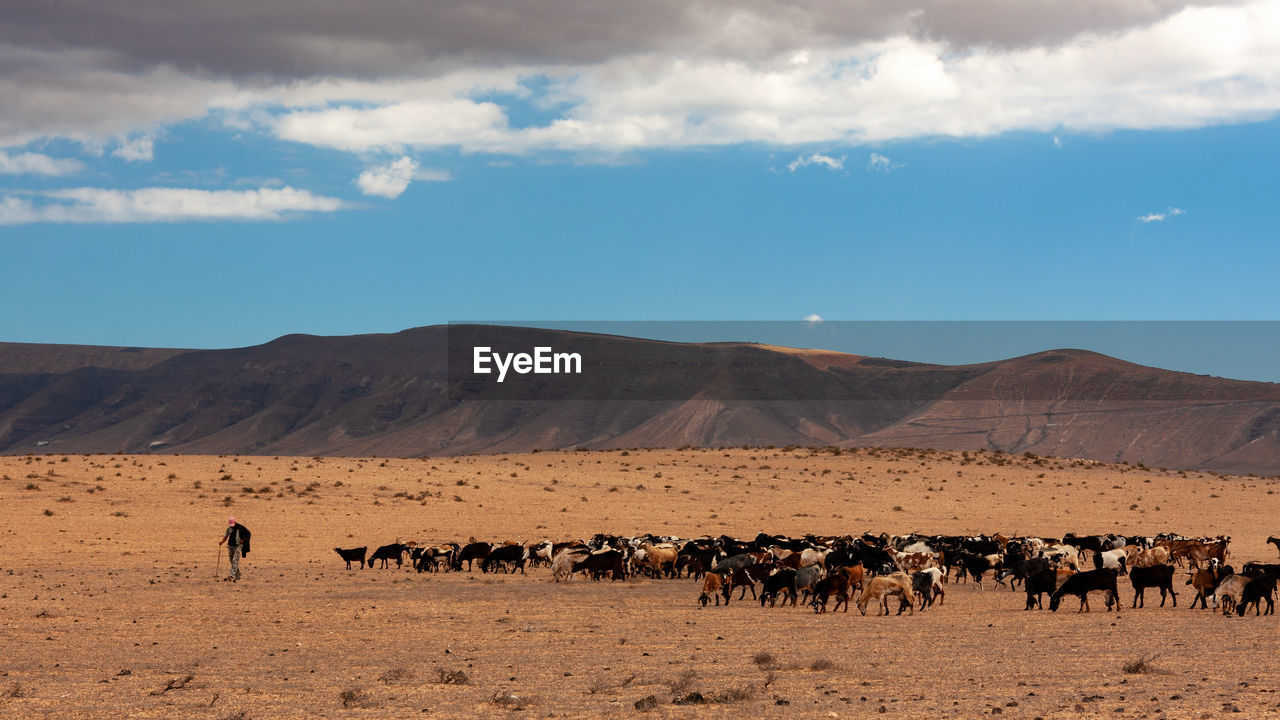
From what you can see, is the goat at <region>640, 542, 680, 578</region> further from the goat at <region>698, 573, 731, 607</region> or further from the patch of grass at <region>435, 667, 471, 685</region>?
the patch of grass at <region>435, 667, 471, 685</region>

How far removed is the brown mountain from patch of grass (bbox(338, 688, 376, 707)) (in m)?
105

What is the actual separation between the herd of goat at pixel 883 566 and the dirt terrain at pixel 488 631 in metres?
0.53

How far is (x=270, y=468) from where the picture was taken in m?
51.8

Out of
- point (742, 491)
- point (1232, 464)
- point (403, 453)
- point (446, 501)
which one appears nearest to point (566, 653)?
point (446, 501)

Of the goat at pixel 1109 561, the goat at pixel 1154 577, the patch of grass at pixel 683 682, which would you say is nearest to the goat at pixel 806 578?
the goat at pixel 1154 577

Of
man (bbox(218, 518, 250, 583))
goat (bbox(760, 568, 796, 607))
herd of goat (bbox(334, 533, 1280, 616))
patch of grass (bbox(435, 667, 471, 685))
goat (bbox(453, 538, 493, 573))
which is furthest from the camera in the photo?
goat (bbox(453, 538, 493, 573))

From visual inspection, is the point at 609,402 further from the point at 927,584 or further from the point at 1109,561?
the point at 927,584

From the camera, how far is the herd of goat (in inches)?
782

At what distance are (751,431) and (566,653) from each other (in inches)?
4761

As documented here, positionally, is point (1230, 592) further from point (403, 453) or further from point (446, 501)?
point (403, 453)

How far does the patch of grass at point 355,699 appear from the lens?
11.3 meters

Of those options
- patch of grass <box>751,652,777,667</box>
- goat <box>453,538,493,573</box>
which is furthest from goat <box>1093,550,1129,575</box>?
patch of grass <box>751,652,777,667</box>

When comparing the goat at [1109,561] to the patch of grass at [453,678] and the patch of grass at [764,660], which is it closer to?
the patch of grass at [764,660]

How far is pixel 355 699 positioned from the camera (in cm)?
1142
